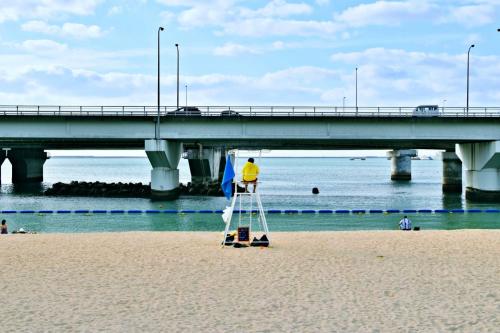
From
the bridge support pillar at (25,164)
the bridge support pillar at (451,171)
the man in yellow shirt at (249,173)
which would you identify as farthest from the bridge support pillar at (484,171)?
the bridge support pillar at (25,164)

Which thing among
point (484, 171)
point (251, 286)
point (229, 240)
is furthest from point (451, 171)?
point (251, 286)

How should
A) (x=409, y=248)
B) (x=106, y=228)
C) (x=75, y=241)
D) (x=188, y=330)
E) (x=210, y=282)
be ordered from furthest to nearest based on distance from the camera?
(x=106, y=228) → (x=75, y=241) → (x=409, y=248) → (x=210, y=282) → (x=188, y=330)

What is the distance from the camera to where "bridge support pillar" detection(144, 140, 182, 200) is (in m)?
56.1

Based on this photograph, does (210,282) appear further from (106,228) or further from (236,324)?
(106,228)

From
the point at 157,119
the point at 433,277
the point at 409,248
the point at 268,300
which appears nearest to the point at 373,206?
the point at 157,119

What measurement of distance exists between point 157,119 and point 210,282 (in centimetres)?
4204

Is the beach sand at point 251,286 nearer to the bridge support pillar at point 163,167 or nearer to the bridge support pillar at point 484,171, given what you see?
the bridge support pillar at point 163,167

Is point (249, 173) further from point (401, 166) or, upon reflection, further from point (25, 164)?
point (401, 166)

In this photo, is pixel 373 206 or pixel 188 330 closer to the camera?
pixel 188 330

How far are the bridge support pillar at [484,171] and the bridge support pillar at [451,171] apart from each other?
22.5 m

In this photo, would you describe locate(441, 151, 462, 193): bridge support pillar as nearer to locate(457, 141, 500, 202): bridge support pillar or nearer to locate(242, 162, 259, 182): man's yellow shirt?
locate(457, 141, 500, 202): bridge support pillar

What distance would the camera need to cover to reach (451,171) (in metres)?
86.2

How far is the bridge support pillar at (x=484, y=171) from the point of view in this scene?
188ft

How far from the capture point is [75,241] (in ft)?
77.8
